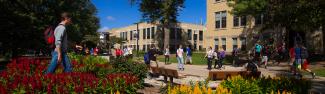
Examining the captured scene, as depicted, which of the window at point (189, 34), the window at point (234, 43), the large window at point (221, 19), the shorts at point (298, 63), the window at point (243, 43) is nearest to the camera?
the shorts at point (298, 63)

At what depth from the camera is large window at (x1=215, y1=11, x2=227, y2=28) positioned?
160 ft

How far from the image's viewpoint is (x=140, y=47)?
84000 millimetres

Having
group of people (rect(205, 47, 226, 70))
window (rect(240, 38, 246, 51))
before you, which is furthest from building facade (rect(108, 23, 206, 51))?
group of people (rect(205, 47, 226, 70))

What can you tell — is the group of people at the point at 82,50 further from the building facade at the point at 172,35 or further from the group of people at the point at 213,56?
the building facade at the point at 172,35

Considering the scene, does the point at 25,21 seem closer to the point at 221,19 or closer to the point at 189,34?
the point at 221,19

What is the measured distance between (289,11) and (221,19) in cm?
2772

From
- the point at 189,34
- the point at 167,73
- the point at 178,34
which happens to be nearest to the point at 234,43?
the point at 178,34

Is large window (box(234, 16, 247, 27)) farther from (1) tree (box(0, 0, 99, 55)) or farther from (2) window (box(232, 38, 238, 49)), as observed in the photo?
(1) tree (box(0, 0, 99, 55))

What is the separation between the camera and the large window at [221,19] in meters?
48.6

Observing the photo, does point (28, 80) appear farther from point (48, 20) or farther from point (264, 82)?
point (48, 20)

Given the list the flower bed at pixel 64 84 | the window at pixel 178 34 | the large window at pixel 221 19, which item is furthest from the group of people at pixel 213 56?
the window at pixel 178 34

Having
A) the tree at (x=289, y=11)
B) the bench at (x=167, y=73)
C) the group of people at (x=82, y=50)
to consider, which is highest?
the tree at (x=289, y=11)

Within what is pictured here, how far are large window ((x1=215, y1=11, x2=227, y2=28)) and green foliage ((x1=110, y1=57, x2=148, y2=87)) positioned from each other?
3584 centimetres

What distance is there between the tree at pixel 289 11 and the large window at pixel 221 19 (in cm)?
1435
